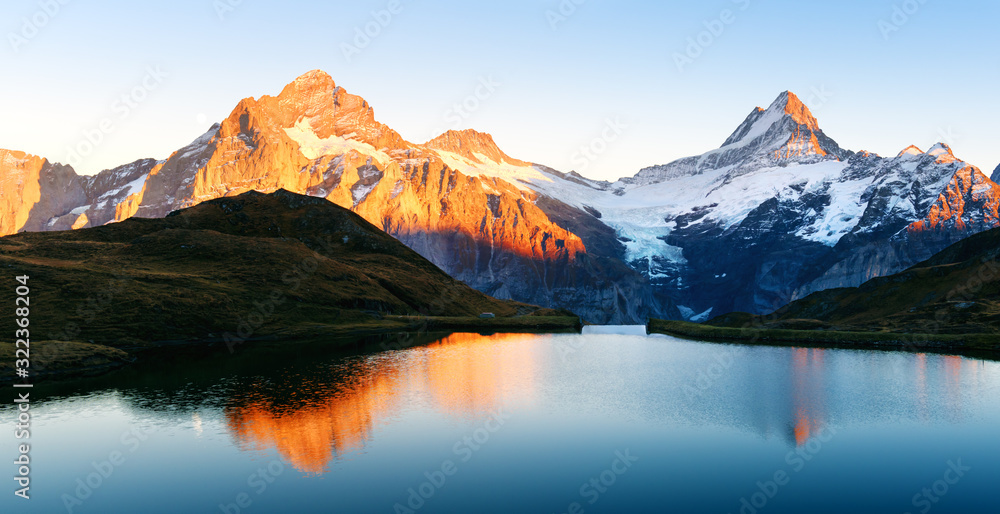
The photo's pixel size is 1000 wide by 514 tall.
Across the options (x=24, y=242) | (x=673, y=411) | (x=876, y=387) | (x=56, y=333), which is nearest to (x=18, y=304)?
(x=56, y=333)

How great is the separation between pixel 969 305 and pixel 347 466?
579ft

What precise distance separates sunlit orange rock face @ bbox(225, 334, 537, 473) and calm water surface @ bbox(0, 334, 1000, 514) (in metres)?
0.36

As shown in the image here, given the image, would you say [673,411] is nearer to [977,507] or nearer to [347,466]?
[977,507]

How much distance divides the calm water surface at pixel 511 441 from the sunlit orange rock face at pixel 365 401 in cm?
36

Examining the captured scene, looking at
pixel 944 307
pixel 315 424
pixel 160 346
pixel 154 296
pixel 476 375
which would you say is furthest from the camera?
pixel 944 307

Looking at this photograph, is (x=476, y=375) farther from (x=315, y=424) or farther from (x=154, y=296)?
(x=154, y=296)

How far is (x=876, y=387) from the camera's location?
87688 millimetres

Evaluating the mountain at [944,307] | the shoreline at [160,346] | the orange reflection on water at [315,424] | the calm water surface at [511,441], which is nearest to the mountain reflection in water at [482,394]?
the orange reflection on water at [315,424]

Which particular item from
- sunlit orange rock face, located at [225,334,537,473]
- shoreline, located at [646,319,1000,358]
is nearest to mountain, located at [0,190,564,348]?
Result: sunlit orange rock face, located at [225,334,537,473]

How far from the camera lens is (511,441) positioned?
196 ft

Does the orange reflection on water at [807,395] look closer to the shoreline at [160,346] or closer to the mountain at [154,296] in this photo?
the shoreline at [160,346]

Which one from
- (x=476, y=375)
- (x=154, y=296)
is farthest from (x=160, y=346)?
(x=476, y=375)

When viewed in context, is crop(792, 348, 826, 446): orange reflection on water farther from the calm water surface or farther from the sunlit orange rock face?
the sunlit orange rock face

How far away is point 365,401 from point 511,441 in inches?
916
